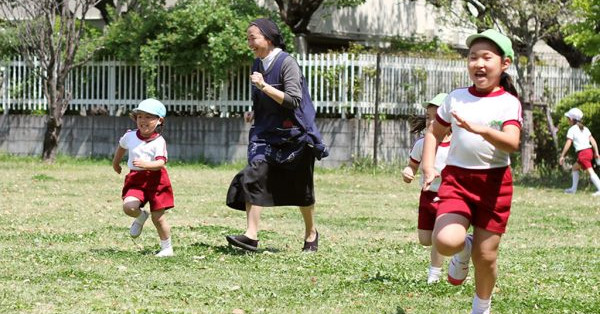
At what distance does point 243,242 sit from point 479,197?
3635mm

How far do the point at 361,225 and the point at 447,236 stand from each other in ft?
22.6

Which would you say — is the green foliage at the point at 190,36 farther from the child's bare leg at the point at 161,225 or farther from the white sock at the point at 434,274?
the white sock at the point at 434,274

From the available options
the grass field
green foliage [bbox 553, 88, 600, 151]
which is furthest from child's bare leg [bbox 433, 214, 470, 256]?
green foliage [bbox 553, 88, 600, 151]

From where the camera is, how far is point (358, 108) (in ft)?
79.2

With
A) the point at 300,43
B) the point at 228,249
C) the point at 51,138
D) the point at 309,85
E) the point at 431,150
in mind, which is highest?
the point at 300,43

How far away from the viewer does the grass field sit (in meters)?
7.29

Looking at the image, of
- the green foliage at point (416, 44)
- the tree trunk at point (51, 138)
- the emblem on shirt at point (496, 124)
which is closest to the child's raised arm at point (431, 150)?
the emblem on shirt at point (496, 124)

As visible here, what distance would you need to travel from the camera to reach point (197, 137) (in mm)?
24938

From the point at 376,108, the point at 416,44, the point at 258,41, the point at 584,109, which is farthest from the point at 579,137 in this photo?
the point at 258,41

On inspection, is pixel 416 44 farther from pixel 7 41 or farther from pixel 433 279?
pixel 433 279

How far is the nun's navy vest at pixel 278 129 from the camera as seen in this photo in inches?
396

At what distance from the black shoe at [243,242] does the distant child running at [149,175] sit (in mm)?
498

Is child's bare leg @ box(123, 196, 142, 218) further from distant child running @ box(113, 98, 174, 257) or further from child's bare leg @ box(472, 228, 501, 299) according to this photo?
child's bare leg @ box(472, 228, 501, 299)

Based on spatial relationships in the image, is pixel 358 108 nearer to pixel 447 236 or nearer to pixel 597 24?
pixel 597 24
